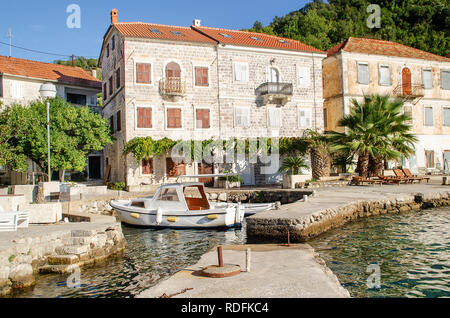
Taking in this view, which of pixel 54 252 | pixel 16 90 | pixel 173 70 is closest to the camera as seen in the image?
pixel 54 252

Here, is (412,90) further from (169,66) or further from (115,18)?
(115,18)

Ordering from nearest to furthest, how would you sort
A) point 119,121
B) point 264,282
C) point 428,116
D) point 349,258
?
point 264,282 < point 349,258 < point 119,121 < point 428,116

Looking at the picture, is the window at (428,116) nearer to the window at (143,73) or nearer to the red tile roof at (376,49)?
the red tile roof at (376,49)

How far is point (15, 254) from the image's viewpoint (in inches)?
321

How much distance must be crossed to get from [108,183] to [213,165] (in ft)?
25.6

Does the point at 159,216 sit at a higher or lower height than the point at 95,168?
lower

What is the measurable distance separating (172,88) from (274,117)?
8.35 metres

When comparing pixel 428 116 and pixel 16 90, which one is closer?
pixel 16 90

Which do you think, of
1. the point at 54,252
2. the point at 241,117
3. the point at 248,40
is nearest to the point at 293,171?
the point at 241,117

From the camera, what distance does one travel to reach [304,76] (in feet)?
104

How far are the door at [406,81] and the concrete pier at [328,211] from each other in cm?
1677

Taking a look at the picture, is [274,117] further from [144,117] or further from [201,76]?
[144,117]

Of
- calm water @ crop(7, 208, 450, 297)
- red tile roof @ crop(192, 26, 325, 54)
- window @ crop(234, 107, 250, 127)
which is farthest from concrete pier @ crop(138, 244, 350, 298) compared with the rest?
red tile roof @ crop(192, 26, 325, 54)

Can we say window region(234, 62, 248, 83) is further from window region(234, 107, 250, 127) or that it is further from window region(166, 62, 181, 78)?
window region(166, 62, 181, 78)
